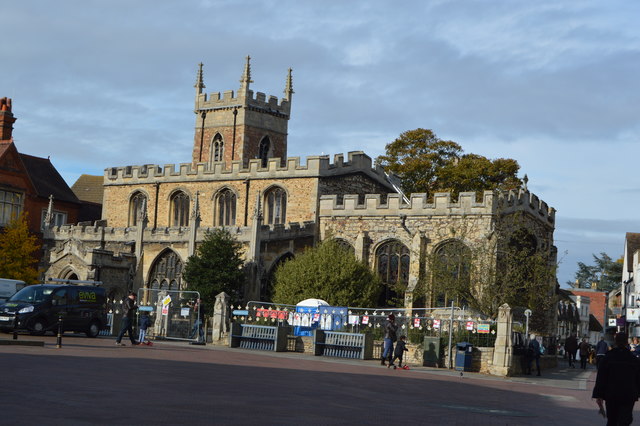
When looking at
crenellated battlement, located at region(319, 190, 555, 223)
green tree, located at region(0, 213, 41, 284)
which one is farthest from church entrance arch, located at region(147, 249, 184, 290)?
crenellated battlement, located at region(319, 190, 555, 223)

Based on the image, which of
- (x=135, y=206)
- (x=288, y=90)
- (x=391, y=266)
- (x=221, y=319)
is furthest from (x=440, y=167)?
(x=221, y=319)

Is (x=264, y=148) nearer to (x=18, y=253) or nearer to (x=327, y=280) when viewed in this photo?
(x=18, y=253)

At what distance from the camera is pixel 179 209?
56.3 metres

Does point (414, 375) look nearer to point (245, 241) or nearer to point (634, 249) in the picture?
point (245, 241)

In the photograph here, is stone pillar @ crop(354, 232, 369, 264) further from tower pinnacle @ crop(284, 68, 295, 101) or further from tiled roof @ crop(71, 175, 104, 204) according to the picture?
tiled roof @ crop(71, 175, 104, 204)

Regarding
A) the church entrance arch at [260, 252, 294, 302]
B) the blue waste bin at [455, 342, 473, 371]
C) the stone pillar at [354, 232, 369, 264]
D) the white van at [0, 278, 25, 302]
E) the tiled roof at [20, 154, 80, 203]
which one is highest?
the tiled roof at [20, 154, 80, 203]

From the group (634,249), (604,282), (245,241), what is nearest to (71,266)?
(245,241)

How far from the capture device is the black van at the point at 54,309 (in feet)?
94.8

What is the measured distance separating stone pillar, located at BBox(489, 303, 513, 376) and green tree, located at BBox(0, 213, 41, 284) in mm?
29831

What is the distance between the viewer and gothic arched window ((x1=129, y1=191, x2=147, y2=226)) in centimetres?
5791

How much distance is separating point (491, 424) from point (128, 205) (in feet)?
152

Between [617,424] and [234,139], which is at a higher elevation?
[234,139]

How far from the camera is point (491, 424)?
14.2 m

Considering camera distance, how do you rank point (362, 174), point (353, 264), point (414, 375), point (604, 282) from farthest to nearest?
1. point (604, 282)
2. point (362, 174)
3. point (353, 264)
4. point (414, 375)
